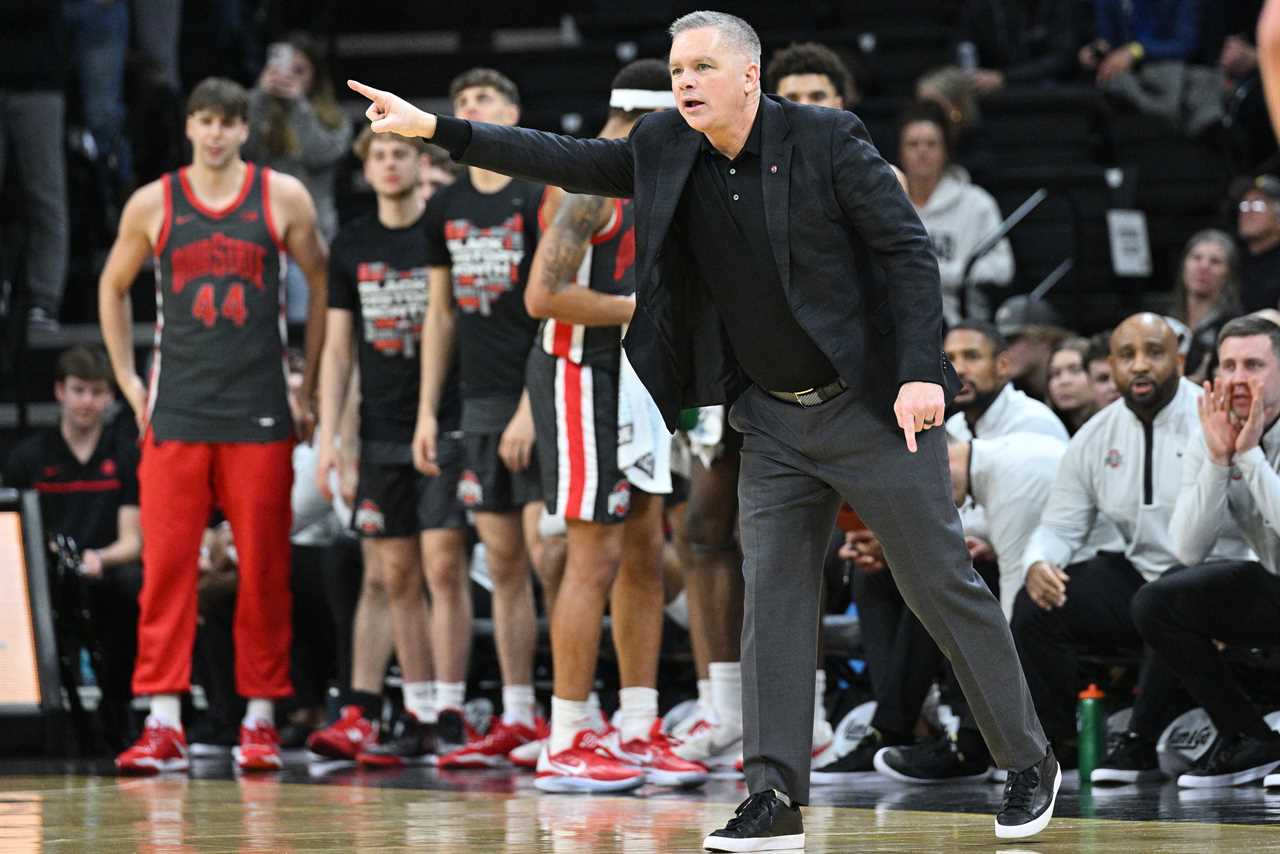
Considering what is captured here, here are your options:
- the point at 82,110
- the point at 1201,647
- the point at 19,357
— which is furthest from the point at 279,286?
the point at 82,110

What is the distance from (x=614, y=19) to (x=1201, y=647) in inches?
282

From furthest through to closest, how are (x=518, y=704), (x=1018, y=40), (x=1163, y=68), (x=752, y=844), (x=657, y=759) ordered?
(x=1018, y=40) < (x=1163, y=68) < (x=518, y=704) < (x=657, y=759) < (x=752, y=844)

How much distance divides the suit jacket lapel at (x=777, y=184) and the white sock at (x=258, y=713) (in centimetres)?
319

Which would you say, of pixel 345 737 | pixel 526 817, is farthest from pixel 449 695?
pixel 526 817

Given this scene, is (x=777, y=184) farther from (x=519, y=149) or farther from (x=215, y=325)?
(x=215, y=325)

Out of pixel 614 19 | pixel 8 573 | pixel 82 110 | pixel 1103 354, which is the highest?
pixel 614 19

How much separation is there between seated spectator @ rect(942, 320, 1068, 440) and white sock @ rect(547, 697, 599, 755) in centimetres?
152

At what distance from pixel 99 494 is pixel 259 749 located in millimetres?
1707

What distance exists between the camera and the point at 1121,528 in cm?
575

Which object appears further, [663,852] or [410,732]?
[410,732]

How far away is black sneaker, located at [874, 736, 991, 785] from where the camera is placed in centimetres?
554

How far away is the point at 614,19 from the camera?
37.9 feet

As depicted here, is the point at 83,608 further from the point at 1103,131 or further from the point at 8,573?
the point at 1103,131

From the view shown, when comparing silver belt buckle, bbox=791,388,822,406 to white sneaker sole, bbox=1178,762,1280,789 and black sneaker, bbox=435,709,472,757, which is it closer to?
white sneaker sole, bbox=1178,762,1280,789
